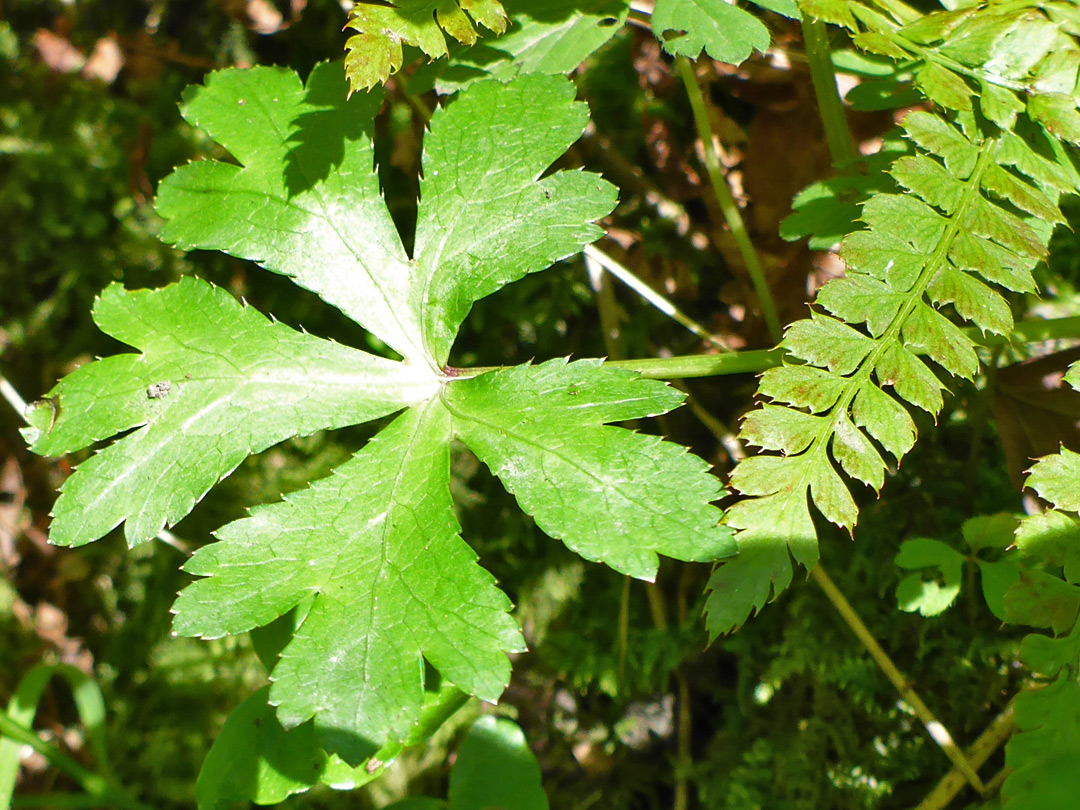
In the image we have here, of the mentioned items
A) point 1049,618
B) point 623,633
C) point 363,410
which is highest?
point 363,410

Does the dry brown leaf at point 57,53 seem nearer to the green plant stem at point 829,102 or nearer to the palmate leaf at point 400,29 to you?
the palmate leaf at point 400,29

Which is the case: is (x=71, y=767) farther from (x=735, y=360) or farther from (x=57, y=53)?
(x=57, y=53)

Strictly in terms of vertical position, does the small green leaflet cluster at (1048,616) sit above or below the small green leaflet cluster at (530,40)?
below

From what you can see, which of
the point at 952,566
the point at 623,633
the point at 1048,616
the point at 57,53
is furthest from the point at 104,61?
the point at 1048,616

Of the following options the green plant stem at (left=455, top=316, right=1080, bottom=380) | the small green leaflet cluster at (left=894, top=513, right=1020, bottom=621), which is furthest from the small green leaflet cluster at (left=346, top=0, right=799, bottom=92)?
the small green leaflet cluster at (left=894, top=513, right=1020, bottom=621)

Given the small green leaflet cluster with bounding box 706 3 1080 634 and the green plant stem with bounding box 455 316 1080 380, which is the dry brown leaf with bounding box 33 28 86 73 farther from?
the small green leaflet cluster with bounding box 706 3 1080 634

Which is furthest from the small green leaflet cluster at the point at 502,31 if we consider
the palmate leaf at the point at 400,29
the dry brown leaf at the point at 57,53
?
the dry brown leaf at the point at 57,53
